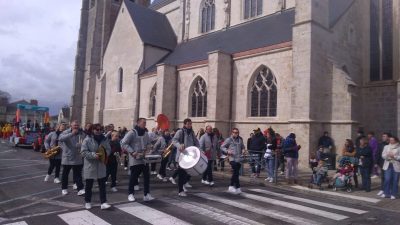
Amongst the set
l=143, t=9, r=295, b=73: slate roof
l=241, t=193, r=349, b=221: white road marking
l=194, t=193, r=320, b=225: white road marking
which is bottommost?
l=241, t=193, r=349, b=221: white road marking

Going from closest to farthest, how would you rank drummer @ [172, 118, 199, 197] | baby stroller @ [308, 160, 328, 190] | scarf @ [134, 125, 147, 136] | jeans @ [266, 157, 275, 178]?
scarf @ [134, 125, 147, 136], drummer @ [172, 118, 199, 197], baby stroller @ [308, 160, 328, 190], jeans @ [266, 157, 275, 178]

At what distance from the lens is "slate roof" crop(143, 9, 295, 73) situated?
1941cm

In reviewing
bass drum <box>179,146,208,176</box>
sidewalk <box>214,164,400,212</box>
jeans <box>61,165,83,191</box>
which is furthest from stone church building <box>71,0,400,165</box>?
jeans <box>61,165,83,191</box>

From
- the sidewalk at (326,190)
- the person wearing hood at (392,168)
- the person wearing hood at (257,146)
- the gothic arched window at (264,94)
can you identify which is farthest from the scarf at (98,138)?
the gothic arched window at (264,94)

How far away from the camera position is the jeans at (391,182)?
29.0 ft

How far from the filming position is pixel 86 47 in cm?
4222

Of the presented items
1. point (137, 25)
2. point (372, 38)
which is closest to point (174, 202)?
point (372, 38)

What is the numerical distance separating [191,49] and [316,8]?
478 inches

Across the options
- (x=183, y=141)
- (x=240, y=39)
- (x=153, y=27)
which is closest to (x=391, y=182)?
(x=183, y=141)

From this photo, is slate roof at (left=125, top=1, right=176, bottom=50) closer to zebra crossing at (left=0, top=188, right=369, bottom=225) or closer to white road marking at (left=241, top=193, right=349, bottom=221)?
white road marking at (left=241, top=193, right=349, bottom=221)

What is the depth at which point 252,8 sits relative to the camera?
24.2m

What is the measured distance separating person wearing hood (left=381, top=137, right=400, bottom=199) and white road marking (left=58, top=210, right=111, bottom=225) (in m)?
7.29

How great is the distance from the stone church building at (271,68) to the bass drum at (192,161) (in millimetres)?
7908

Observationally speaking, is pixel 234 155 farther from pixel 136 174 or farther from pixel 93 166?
pixel 93 166
